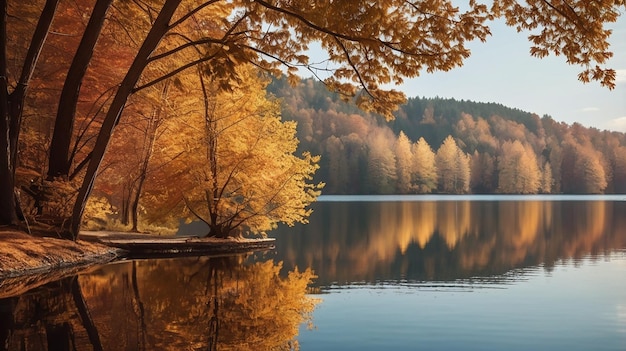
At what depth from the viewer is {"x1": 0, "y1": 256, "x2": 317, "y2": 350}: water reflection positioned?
767cm

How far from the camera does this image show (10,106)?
14234 millimetres

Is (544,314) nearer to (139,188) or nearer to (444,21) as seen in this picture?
(444,21)

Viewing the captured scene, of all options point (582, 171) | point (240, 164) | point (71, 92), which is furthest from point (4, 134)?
point (582, 171)

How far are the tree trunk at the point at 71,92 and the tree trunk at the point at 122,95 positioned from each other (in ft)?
4.39

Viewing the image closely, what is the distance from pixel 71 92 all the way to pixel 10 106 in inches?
60.6

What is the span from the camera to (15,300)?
9.94 metres

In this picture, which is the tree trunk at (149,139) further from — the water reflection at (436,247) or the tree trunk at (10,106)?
the tree trunk at (10,106)

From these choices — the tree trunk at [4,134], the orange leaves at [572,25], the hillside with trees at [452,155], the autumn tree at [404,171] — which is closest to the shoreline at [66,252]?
the tree trunk at [4,134]

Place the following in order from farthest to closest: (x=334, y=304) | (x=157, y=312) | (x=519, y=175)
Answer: (x=519, y=175)
(x=334, y=304)
(x=157, y=312)

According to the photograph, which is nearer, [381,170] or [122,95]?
[122,95]

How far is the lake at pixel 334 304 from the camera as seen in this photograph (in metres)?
8.30

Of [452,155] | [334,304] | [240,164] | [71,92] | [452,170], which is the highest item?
[452,155]

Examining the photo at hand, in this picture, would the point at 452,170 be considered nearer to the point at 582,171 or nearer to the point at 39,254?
the point at 582,171

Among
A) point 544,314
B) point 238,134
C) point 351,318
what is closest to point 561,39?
point 544,314
